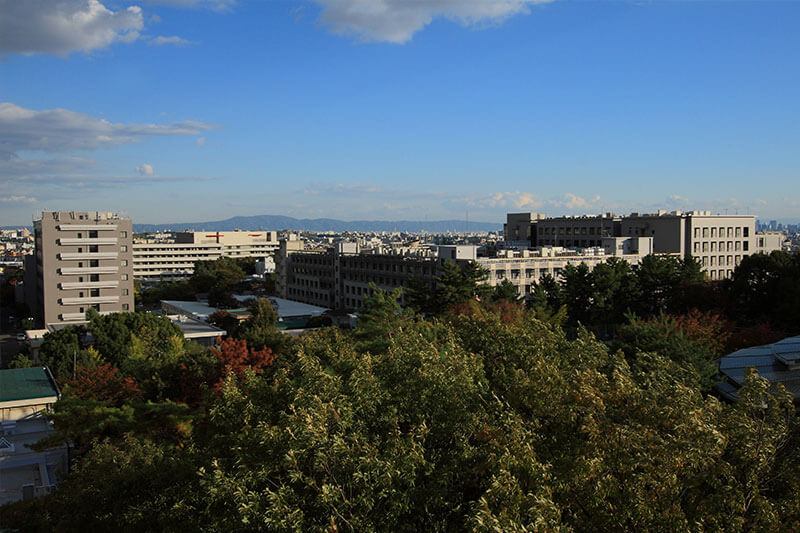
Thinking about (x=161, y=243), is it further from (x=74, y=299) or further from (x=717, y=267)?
(x=717, y=267)

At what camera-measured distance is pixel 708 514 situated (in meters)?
10.3

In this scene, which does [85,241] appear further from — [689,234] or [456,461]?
[689,234]

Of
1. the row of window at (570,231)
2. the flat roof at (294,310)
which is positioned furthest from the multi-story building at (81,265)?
the row of window at (570,231)

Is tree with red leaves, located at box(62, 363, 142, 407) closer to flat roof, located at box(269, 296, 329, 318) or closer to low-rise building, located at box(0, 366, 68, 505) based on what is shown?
low-rise building, located at box(0, 366, 68, 505)

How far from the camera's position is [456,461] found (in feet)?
41.4

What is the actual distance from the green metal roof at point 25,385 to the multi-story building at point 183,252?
103m

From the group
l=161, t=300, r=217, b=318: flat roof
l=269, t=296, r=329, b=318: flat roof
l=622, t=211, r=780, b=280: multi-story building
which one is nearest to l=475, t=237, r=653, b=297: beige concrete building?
l=622, t=211, r=780, b=280: multi-story building

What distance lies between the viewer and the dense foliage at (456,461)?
10.5m

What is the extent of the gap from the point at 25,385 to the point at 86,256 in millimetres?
42499

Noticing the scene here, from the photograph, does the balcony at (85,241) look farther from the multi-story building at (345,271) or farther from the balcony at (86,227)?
the multi-story building at (345,271)

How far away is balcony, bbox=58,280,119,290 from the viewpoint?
230 ft

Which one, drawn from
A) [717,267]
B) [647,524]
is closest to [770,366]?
[647,524]

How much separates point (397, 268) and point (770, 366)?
48.3m

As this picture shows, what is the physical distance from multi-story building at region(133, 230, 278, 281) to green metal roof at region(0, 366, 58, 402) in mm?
102536
